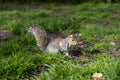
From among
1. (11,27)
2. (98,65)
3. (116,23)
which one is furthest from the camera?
(116,23)

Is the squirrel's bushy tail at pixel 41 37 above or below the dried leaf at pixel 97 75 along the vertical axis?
above

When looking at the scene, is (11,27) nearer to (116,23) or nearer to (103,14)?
(116,23)

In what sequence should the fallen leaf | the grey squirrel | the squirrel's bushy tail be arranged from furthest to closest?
the squirrel's bushy tail < the grey squirrel < the fallen leaf

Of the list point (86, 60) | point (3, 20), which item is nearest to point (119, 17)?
point (3, 20)

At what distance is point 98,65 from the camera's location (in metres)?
4.20

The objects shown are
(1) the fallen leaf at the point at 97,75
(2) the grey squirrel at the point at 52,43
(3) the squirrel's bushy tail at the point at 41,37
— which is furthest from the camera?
(3) the squirrel's bushy tail at the point at 41,37

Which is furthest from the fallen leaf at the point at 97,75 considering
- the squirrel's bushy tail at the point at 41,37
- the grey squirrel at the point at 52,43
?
the squirrel's bushy tail at the point at 41,37

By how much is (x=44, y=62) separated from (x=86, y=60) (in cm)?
→ 64

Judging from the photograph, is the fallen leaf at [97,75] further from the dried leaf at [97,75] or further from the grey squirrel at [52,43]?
the grey squirrel at [52,43]

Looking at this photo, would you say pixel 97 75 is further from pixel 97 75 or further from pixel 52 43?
pixel 52 43

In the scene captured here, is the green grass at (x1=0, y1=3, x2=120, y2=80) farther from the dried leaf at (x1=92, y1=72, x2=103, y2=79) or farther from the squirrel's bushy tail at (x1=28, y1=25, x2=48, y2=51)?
the squirrel's bushy tail at (x1=28, y1=25, x2=48, y2=51)

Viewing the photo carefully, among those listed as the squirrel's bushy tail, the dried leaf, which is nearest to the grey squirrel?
the squirrel's bushy tail

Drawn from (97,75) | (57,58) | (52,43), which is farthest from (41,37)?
(97,75)

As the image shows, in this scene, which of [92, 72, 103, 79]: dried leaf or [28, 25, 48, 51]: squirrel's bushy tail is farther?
[28, 25, 48, 51]: squirrel's bushy tail
